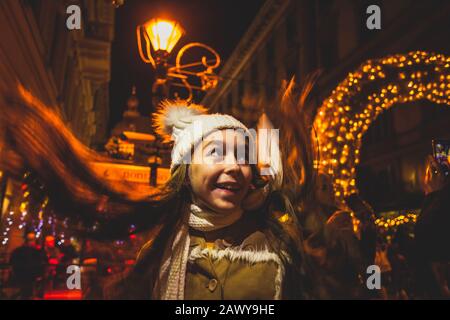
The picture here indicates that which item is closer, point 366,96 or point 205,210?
point 205,210

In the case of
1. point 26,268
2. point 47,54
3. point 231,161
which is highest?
point 47,54

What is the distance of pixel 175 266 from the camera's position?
175 centimetres

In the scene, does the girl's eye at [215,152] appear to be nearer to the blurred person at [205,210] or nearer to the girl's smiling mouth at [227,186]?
the blurred person at [205,210]

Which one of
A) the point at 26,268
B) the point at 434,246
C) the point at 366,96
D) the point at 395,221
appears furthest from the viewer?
the point at 366,96

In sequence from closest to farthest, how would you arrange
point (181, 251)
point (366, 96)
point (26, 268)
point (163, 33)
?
point (26, 268), point (181, 251), point (366, 96), point (163, 33)

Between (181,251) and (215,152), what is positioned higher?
(215,152)

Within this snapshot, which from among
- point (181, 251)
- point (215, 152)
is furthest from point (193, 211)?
point (215, 152)

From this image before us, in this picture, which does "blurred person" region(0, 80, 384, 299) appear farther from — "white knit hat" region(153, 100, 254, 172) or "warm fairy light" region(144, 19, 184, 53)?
"warm fairy light" region(144, 19, 184, 53)

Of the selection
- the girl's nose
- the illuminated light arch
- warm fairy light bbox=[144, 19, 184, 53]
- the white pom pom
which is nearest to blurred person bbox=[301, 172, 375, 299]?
the illuminated light arch

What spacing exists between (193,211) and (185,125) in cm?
43

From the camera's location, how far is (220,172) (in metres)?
1.79

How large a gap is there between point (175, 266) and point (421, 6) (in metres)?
8.95

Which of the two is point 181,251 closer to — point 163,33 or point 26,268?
point 26,268

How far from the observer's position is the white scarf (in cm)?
171
